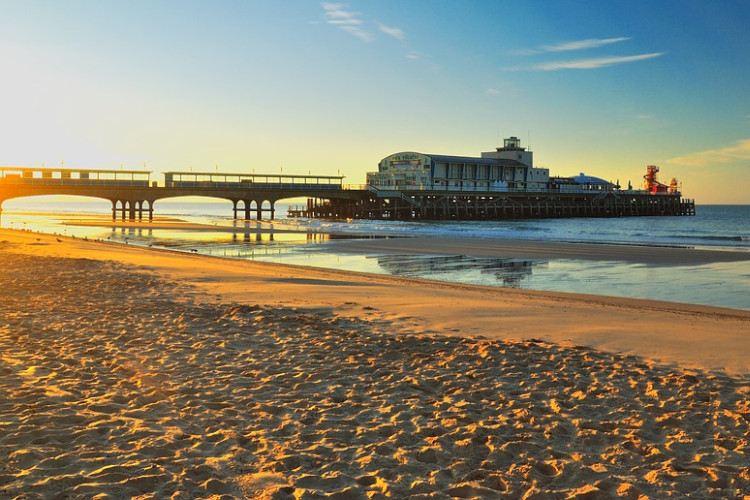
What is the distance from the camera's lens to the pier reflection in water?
19469mm

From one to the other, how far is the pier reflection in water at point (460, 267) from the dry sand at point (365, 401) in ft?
24.1

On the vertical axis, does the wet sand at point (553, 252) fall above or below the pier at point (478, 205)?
below

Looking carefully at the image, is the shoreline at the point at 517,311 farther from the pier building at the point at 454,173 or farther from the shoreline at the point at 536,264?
the pier building at the point at 454,173

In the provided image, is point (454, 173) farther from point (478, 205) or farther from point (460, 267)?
point (460, 267)

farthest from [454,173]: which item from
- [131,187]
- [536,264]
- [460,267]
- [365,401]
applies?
[365,401]

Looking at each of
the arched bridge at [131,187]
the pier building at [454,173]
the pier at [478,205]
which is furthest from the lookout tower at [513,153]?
the arched bridge at [131,187]

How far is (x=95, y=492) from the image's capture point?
4.07 meters

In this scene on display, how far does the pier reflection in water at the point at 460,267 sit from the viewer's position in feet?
63.9

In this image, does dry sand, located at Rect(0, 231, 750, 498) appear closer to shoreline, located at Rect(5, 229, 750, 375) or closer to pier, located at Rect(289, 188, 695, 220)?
shoreline, located at Rect(5, 229, 750, 375)

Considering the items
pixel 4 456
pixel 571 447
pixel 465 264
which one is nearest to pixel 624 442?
pixel 571 447

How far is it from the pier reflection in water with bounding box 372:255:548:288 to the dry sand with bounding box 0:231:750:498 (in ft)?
24.1

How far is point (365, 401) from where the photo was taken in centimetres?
620

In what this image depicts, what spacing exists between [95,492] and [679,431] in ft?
16.3

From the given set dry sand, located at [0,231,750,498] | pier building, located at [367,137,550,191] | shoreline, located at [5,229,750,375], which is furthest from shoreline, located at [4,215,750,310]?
pier building, located at [367,137,550,191]
